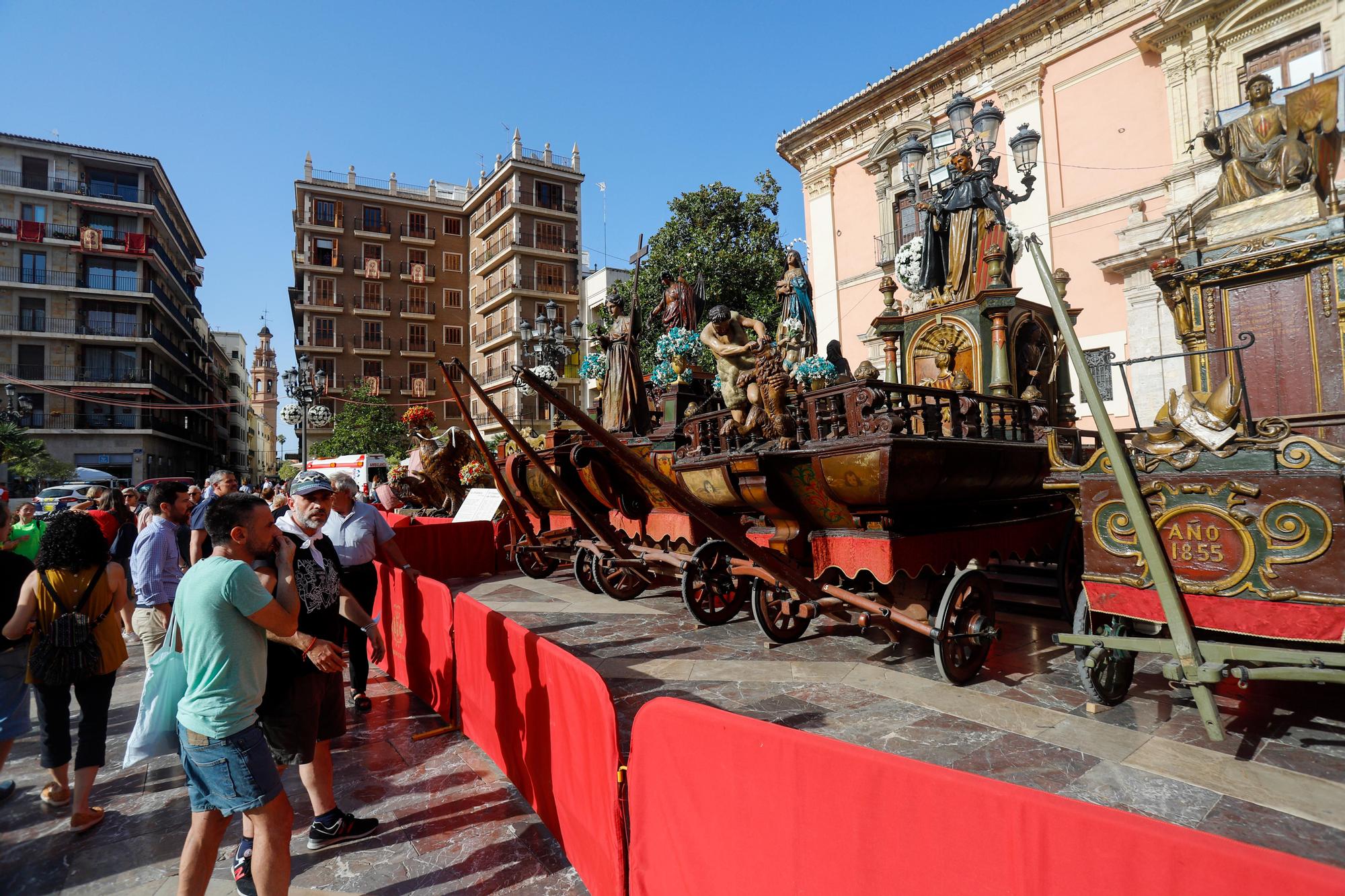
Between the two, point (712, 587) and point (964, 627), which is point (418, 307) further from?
point (964, 627)

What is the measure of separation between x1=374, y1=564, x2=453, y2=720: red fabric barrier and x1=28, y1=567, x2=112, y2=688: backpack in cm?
207

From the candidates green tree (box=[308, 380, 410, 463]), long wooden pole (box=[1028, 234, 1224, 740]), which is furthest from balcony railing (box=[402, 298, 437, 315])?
long wooden pole (box=[1028, 234, 1224, 740])

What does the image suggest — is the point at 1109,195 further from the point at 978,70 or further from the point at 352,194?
the point at 352,194

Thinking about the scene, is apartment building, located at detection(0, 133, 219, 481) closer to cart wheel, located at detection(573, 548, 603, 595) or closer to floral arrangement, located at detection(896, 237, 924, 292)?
cart wheel, located at detection(573, 548, 603, 595)

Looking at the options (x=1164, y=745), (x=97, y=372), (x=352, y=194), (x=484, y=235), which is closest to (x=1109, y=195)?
(x=1164, y=745)

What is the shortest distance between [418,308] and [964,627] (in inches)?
1891

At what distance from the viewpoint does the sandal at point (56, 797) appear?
3.91 metres

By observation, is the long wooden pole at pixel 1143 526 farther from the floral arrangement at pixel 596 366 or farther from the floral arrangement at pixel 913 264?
the floral arrangement at pixel 596 366

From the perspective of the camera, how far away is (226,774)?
8.48 feet

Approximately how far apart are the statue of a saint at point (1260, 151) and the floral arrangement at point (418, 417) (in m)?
16.5

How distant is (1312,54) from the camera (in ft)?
46.9

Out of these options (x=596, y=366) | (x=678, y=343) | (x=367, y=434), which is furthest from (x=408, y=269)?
(x=678, y=343)

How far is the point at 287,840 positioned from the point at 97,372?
158 ft

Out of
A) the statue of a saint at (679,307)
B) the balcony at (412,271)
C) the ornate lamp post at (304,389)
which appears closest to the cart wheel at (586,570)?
the statue of a saint at (679,307)
